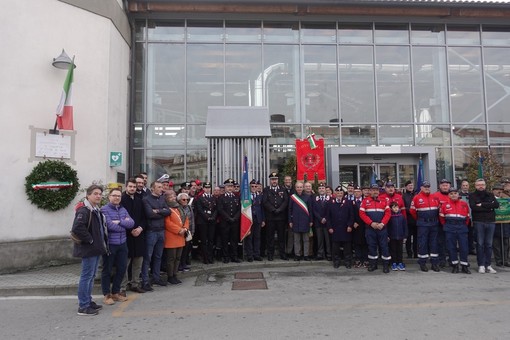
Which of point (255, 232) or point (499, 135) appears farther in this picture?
point (499, 135)

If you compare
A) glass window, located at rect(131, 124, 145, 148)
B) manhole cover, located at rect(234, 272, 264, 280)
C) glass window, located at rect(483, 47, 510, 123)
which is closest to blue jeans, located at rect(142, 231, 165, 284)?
manhole cover, located at rect(234, 272, 264, 280)

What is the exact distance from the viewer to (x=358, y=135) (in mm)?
13203

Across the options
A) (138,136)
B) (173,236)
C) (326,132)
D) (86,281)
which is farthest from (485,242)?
(138,136)

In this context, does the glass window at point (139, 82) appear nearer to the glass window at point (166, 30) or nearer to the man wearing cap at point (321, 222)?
the glass window at point (166, 30)

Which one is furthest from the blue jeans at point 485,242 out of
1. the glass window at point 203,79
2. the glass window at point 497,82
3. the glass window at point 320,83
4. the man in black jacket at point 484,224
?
the glass window at point 203,79

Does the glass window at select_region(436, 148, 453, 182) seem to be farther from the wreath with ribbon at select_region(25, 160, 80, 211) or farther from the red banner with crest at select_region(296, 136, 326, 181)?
the wreath with ribbon at select_region(25, 160, 80, 211)

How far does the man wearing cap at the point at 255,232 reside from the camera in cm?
912

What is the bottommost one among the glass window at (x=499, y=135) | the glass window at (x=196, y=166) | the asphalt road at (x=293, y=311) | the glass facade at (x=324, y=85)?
the asphalt road at (x=293, y=311)

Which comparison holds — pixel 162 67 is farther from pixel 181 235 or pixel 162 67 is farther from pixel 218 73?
pixel 181 235

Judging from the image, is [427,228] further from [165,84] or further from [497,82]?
[165,84]

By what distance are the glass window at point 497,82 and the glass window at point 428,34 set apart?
5.44 feet

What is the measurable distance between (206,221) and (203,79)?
6.10 metres

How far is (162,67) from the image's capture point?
13.2 m

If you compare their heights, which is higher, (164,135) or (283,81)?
(283,81)
